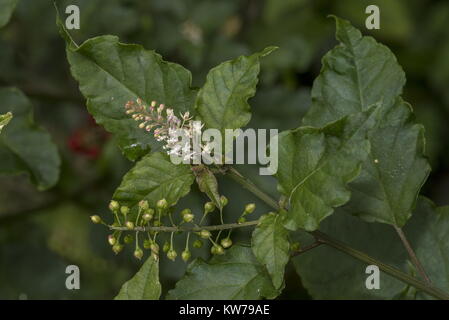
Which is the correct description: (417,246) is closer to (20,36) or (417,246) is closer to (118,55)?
(118,55)

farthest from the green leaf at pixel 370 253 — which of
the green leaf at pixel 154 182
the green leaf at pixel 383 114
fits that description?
the green leaf at pixel 154 182

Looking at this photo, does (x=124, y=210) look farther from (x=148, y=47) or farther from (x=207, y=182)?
(x=148, y=47)

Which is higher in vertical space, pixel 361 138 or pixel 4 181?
pixel 361 138

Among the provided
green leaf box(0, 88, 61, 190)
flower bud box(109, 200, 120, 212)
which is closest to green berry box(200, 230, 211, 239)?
flower bud box(109, 200, 120, 212)

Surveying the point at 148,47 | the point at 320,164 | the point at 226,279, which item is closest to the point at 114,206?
the point at 226,279

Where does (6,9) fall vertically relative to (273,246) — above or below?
above

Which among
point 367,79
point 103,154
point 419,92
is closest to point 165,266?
point 103,154
